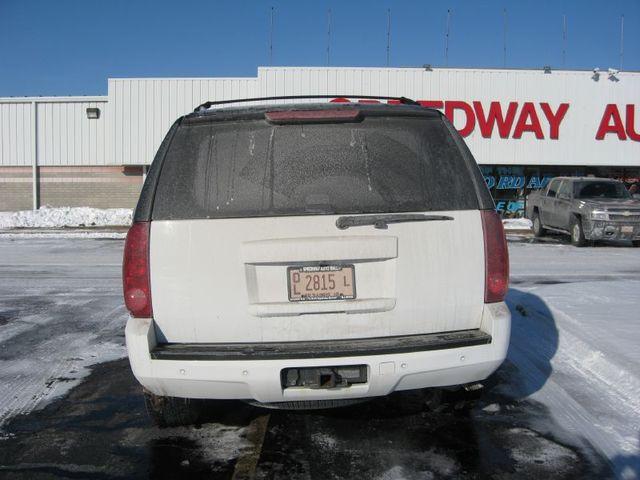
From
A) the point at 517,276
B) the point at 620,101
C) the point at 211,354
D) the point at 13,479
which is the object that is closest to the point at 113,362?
the point at 13,479

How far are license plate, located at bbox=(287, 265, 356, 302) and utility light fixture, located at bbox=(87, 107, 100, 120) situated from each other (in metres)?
24.0

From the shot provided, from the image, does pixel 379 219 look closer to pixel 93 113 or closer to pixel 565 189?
pixel 565 189

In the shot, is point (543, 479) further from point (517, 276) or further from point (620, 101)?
point (620, 101)

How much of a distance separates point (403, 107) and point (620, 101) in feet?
77.9

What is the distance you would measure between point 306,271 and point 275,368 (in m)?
0.52

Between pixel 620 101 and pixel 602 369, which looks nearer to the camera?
pixel 602 369

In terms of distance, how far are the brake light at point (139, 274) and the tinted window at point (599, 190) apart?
14.5 m

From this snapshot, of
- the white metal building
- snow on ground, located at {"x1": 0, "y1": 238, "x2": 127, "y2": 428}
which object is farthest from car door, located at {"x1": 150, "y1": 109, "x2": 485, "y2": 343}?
the white metal building

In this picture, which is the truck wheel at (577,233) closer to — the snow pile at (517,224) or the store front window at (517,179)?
the snow pile at (517,224)

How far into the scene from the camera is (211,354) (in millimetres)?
3115

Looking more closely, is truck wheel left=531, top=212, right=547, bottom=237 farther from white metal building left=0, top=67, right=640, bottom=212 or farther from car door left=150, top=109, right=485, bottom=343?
car door left=150, top=109, right=485, bottom=343

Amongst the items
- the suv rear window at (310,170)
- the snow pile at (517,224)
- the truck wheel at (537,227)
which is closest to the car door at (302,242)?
the suv rear window at (310,170)

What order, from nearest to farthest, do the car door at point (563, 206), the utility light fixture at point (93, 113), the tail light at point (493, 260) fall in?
the tail light at point (493, 260), the car door at point (563, 206), the utility light fixture at point (93, 113)

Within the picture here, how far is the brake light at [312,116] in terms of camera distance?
3.36 m
